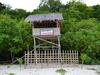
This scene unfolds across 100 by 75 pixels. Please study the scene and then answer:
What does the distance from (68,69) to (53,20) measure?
389 cm

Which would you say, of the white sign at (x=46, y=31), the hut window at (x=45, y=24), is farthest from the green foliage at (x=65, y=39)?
the white sign at (x=46, y=31)

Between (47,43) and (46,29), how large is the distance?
1515mm

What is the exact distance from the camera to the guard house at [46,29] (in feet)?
65.5

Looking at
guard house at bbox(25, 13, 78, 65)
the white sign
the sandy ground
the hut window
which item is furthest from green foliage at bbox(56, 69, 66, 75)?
the hut window

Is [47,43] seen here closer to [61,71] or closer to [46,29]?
[46,29]

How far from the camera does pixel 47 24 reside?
20984 mm

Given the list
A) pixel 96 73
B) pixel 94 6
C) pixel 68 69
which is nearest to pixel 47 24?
pixel 68 69

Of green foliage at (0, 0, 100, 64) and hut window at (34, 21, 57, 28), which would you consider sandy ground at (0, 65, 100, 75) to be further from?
hut window at (34, 21, 57, 28)

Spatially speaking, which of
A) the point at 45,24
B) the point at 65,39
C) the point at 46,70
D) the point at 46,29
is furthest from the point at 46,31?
the point at 46,70

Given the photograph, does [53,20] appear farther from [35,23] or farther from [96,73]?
[96,73]

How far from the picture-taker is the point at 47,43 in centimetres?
2122

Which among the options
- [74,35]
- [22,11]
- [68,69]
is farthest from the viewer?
[22,11]

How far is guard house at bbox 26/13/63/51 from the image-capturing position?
65.5 feet

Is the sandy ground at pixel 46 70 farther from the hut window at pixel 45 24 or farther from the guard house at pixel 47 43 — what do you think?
the hut window at pixel 45 24
